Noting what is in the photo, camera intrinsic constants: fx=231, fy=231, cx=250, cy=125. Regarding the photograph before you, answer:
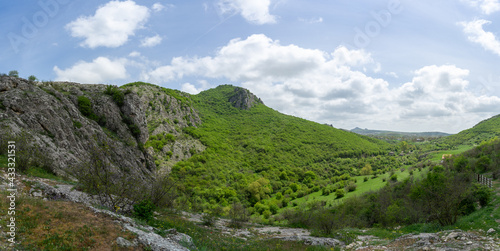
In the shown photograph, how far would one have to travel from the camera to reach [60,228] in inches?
329

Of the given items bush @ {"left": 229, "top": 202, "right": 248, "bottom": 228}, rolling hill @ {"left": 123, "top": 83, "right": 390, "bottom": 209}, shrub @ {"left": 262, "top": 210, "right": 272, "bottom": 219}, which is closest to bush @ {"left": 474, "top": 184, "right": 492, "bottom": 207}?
bush @ {"left": 229, "top": 202, "right": 248, "bottom": 228}

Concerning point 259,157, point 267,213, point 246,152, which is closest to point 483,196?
point 267,213

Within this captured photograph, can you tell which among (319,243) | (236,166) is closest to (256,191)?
(236,166)

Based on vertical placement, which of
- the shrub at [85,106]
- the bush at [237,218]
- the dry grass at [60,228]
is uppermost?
the shrub at [85,106]

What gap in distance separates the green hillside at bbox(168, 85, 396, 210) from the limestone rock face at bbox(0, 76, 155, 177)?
15.9 m

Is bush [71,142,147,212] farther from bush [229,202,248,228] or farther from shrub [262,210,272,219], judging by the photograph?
shrub [262,210,272,219]

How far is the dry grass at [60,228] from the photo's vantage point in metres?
7.46

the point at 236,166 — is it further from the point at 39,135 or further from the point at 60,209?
the point at 60,209

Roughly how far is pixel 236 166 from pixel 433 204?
71141mm

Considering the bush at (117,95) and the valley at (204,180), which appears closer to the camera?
the valley at (204,180)

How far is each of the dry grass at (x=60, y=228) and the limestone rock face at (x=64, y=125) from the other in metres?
5.67

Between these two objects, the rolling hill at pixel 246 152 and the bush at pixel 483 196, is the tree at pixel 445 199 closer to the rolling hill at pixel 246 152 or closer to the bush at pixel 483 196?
the bush at pixel 483 196

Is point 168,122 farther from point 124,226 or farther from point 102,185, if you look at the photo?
point 124,226

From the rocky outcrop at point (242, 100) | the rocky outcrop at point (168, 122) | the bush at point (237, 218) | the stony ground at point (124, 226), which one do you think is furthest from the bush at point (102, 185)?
the rocky outcrop at point (242, 100)
